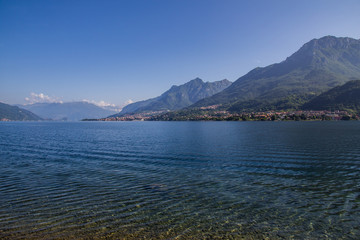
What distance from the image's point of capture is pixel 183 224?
14.2 m

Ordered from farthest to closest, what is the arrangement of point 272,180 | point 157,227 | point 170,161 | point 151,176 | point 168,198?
point 170,161 → point 151,176 → point 272,180 → point 168,198 → point 157,227

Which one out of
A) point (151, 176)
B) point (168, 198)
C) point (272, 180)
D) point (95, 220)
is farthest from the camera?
point (151, 176)

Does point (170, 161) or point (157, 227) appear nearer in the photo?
point (157, 227)

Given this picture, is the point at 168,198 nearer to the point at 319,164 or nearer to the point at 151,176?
the point at 151,176

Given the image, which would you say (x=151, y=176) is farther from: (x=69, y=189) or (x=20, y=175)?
(x=20, y=175)

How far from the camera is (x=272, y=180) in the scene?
23.9 m

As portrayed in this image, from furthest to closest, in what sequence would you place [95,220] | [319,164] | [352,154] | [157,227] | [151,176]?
[352,154]
[319,164]
[151,176]
[95,220]
[157,227]

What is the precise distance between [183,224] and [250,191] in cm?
905

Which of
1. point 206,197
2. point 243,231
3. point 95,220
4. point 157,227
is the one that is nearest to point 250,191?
point 206,197

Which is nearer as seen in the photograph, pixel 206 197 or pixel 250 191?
pixel 206 197

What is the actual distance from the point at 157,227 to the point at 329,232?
1097 cm

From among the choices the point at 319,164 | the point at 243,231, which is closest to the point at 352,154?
the point at 319,164

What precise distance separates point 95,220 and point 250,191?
14.2 m

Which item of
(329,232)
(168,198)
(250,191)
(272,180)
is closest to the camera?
(329,232)
